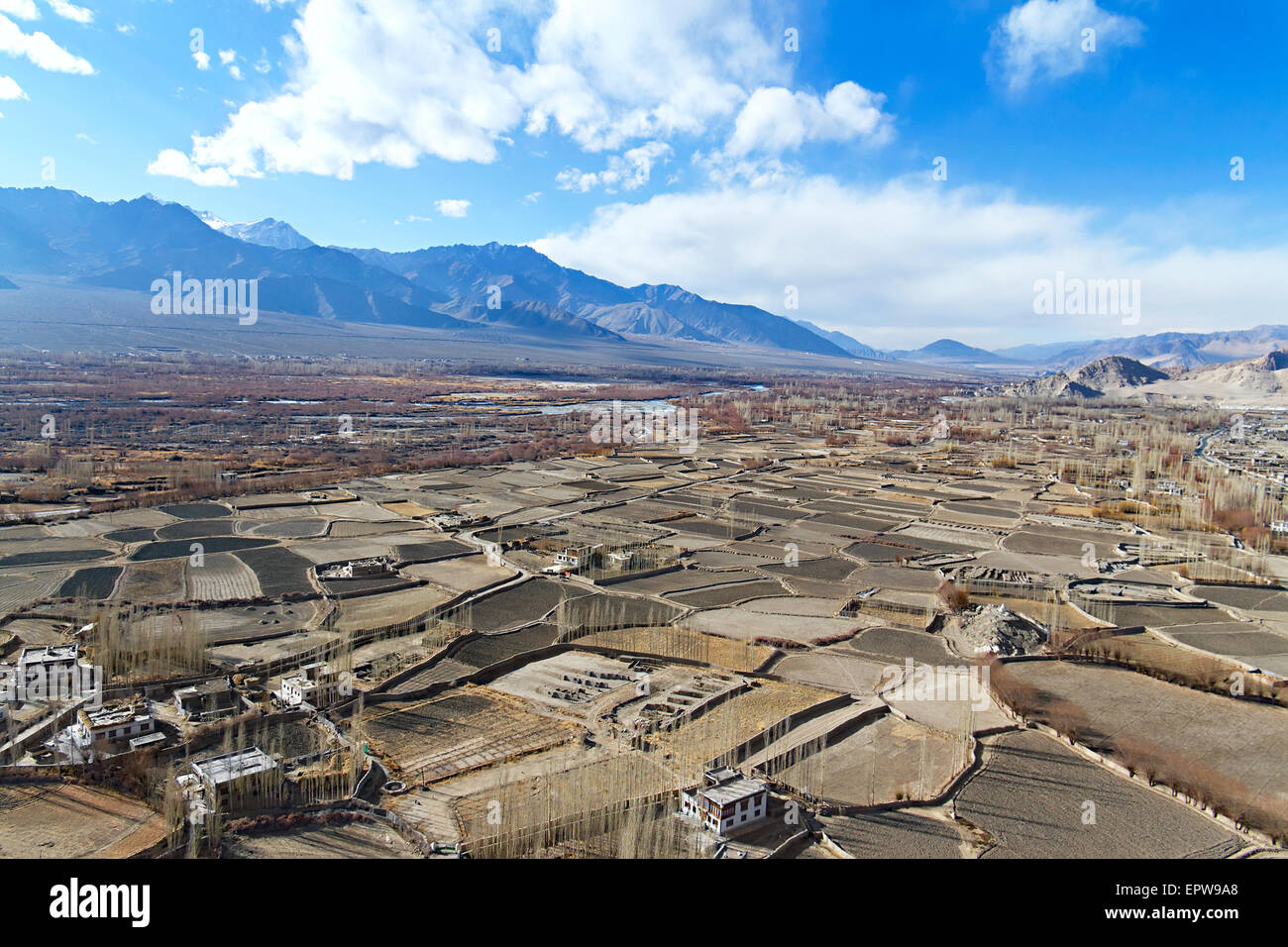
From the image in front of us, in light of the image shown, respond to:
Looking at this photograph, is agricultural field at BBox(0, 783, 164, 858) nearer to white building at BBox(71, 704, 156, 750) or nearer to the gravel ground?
white building at BBox(71, 704, 156, 750)

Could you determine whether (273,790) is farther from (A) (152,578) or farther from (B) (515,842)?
(A) (152,578)

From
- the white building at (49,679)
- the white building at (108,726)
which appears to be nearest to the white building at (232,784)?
the white building at (108,726)

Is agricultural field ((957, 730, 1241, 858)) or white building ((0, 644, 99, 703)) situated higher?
white building ((0, 644, 99, 703))

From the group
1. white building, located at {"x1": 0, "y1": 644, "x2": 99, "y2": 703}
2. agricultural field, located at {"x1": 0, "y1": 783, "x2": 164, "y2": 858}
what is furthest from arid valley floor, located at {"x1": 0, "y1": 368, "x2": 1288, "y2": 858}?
white building, located at {"x1": 0, "y1": 644, "x2": 99, "y2": 703}

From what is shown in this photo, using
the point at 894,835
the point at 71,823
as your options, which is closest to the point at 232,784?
the point at 71,823

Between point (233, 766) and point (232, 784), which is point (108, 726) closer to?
point (233, 766)
